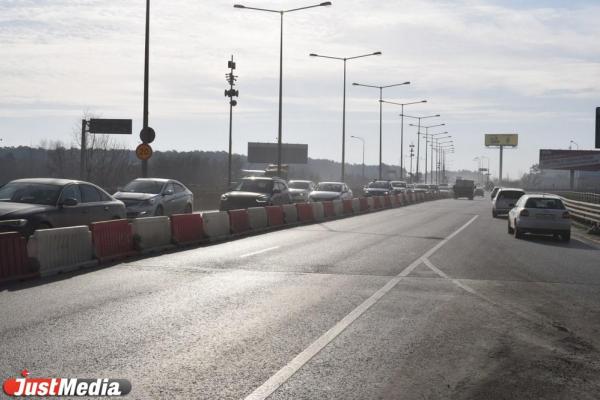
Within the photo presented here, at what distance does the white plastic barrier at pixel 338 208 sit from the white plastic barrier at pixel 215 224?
547 inches

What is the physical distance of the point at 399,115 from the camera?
74.4 metres

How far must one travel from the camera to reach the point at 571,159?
11019 centimetres

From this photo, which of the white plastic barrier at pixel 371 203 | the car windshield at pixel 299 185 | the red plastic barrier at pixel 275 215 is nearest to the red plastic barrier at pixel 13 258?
the red plastic barrier at pixel 275 215

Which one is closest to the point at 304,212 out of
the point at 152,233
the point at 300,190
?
the point at 300,190

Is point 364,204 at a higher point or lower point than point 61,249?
lower

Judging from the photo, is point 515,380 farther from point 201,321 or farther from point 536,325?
point 201,321

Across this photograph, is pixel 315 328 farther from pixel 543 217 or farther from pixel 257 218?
pixel 543 217

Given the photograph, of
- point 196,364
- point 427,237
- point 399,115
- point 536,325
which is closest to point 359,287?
point 536,325

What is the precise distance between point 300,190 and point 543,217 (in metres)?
17.7

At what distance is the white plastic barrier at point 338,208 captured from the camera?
3456 cm

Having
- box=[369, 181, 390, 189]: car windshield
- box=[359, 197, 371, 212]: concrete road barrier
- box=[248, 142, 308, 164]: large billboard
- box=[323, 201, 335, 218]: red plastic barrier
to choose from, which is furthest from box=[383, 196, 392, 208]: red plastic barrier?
box=[248, 142, 308, 164]: large billboard

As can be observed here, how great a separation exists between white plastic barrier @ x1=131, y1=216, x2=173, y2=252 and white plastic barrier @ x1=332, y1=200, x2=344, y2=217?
1779 centimetres

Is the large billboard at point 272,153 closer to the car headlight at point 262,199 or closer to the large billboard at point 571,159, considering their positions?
the large billboard at point 571,159

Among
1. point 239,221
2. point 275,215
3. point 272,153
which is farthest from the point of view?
point 272,153
